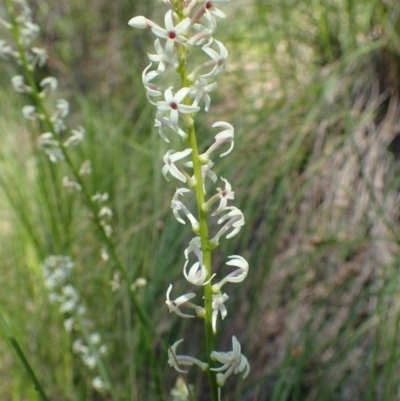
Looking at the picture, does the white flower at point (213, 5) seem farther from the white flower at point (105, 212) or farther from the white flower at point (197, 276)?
the white flower at point (105, 212)

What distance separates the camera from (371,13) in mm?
2947

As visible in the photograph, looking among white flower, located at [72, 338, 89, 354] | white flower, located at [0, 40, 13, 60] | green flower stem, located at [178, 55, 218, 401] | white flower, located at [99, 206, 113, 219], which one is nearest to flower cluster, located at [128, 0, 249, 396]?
green flower stem, located at [178, 55, 218, 401]

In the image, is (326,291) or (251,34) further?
(251,34)

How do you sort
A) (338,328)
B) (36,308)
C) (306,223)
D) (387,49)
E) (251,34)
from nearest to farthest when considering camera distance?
(338,328) → (306,223) → (387,49) → (36,308) → (251,34)

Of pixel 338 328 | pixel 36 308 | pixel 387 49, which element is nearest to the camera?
pixel 338 328

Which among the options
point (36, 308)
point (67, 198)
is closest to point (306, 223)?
point (67, 198)

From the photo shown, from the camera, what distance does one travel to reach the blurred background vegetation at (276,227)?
7.48 ft

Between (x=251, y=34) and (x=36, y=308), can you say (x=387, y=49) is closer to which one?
(x=251, y=34)

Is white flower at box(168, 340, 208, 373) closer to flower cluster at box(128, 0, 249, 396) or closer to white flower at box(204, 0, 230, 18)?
flower cluster at box(128, 0, 249, 396)

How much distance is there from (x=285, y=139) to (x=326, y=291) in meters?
0.81

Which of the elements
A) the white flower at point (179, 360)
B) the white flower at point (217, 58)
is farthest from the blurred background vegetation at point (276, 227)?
the white flower at point (217, 58)

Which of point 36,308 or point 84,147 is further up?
point 84,147

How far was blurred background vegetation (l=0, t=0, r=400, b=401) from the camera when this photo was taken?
2.28m

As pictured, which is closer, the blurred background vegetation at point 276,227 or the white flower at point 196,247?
the white flower at point 196,247
